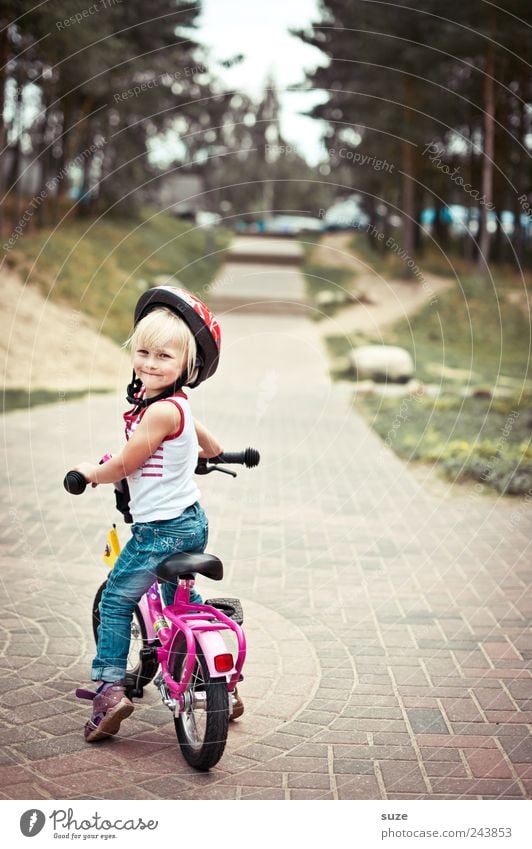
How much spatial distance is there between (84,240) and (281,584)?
873 inches

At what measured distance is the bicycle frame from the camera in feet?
11.7

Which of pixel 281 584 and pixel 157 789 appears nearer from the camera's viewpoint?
pixel 157 789

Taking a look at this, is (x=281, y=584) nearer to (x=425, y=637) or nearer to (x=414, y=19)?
(x=425, y=637)

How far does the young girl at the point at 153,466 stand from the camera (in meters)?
3.65

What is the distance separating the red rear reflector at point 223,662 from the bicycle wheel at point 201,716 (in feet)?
0.15

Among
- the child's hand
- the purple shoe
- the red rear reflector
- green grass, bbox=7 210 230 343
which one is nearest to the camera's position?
the red rear reflector

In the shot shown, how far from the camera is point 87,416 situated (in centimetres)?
1238

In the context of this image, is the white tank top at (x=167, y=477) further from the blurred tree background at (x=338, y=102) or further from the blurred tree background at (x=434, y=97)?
the blurred tree background at (x=434, y=97)

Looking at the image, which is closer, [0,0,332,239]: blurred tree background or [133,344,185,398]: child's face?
[133,344,185,398]: child's face

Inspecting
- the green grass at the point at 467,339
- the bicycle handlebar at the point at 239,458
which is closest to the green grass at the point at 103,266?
the green grass at the point at 467,339

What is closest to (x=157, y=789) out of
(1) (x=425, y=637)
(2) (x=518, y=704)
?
(2) (x=518, y=704)

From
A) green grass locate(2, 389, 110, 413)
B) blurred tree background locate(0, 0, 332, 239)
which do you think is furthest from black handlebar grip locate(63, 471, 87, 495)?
green grass locate(2, 389, 110, 413)

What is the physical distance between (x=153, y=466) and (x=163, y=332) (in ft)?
1.69

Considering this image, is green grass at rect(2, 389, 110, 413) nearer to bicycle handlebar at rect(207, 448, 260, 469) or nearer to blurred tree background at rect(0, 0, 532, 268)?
blurred tree background at rect(0, 0, 532, 268)
